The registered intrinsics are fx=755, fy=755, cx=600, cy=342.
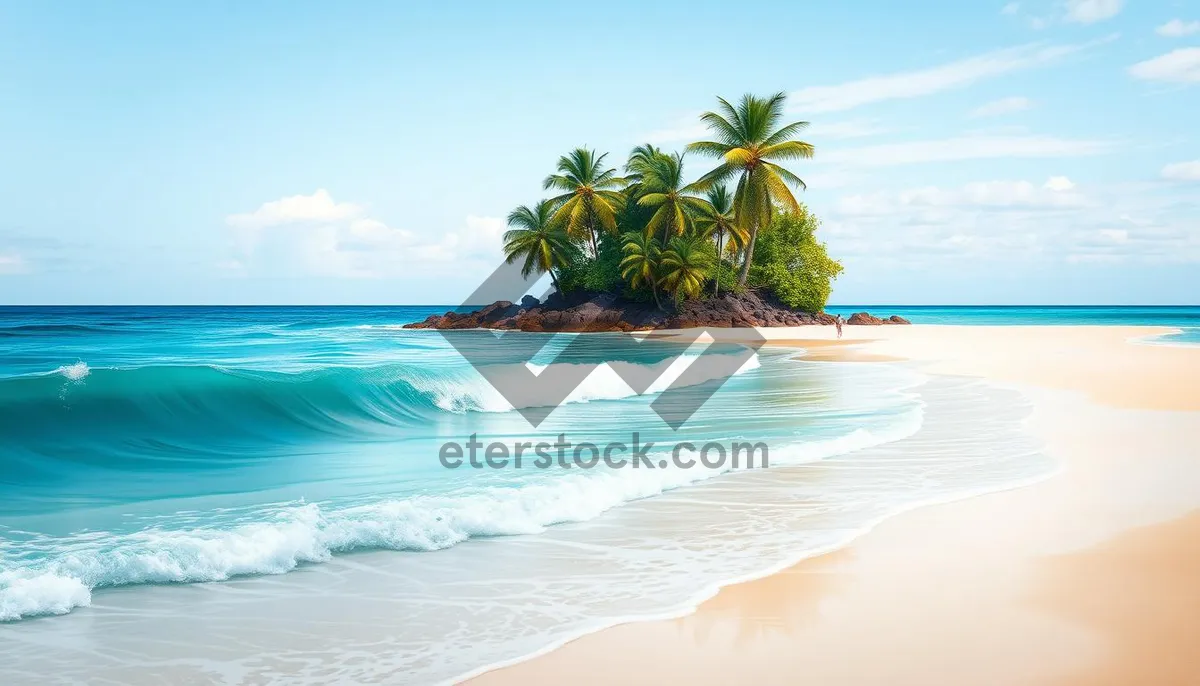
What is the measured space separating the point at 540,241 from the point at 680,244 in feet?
31.4

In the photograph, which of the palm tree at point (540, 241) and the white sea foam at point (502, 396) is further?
the palm tree at point (540, 241)

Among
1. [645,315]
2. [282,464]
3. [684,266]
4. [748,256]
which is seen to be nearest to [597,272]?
[645,315]

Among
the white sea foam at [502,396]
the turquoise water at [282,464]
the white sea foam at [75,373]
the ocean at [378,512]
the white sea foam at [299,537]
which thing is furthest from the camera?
the white sea foam at [502,396]

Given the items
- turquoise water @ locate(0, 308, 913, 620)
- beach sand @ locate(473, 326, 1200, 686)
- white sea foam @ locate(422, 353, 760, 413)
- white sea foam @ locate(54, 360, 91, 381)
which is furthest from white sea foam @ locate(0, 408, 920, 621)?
white sea foam @ locate(54, 360, 91, 381)

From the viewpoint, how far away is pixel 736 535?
5469 millimetres

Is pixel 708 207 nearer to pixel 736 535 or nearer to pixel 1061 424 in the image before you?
pixel 1061 424

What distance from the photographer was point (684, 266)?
40.3 meters

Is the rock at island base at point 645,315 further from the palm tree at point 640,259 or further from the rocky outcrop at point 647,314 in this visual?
the palm tree at point 640,259

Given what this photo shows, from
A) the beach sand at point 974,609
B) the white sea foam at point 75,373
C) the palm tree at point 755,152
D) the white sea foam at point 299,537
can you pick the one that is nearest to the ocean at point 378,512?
the white sea foam at point 299,537

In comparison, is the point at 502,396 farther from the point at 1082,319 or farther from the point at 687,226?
the point at 1082,319

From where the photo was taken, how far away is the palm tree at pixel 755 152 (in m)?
38.0

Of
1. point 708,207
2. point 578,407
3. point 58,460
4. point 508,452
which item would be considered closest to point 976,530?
point 508,452

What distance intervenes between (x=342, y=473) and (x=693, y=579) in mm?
4810

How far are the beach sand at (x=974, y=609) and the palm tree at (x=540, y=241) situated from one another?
40.2 metres
